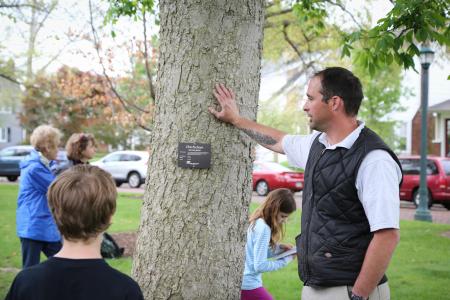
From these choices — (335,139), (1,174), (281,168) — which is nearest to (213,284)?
(335,139)

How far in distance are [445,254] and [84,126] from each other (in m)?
37.4

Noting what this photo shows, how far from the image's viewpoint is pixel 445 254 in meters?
8.96

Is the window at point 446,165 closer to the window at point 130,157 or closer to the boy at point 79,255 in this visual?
the window at point 130,157

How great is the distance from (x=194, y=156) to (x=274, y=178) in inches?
715

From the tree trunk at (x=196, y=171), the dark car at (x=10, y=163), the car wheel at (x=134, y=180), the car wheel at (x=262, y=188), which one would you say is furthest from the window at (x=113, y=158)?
the tree trunk at (x=196, y=171)

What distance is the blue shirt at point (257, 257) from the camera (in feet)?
13.3

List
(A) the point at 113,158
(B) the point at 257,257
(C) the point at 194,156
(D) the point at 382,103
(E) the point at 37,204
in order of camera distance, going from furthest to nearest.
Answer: (D) the point at 382,103, (A) the point at 113,158, (E) the point at 37,204, (B) the point at 257,257, (C) the point at 194,156

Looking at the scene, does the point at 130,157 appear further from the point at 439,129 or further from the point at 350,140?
the point at 350,140

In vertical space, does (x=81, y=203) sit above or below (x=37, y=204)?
above

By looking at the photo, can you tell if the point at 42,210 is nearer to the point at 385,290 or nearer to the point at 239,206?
the point at 239,206

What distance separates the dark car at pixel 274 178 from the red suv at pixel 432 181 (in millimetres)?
4201

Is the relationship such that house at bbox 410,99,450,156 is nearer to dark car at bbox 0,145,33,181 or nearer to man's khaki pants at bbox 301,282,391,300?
dark car at bbox 0,145,33,181

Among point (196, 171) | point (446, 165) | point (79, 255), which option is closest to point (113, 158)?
point (446, 165)

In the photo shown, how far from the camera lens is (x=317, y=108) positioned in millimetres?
2918
